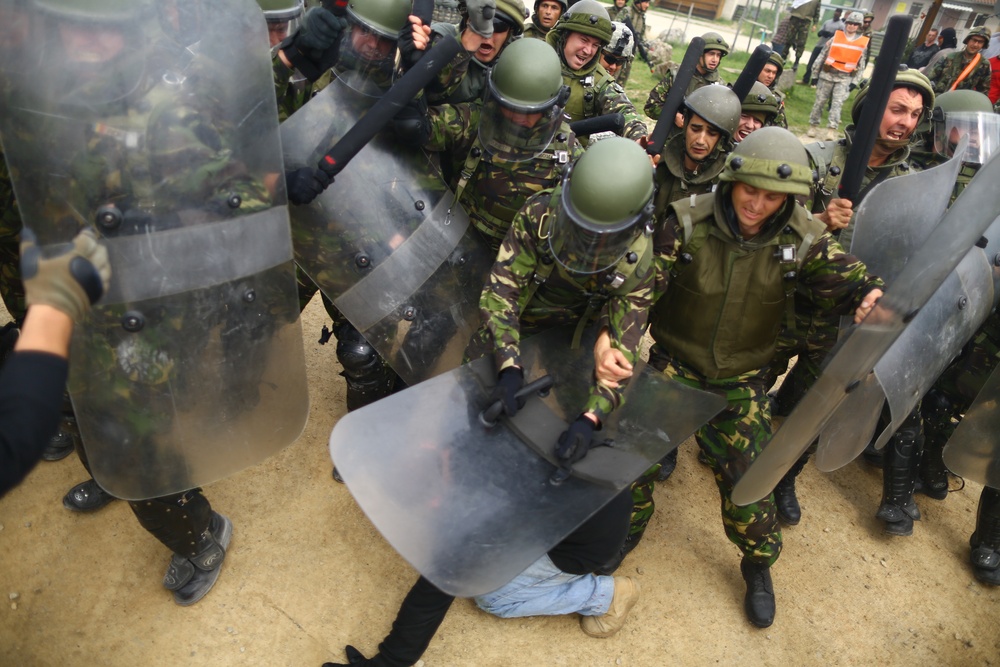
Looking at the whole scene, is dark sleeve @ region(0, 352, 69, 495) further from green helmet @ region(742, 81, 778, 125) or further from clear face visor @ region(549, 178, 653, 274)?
green helmet @ region(742, 81, 778, 125)

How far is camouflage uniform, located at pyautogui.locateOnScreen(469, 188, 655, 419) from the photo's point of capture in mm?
2988

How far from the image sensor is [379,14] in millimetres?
3170

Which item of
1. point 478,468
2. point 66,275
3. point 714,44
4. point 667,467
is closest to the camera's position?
point 66,275

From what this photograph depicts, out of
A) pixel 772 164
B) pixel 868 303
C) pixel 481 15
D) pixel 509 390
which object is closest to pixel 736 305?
pixel 868 303

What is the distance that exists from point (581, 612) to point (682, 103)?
294 centimetres

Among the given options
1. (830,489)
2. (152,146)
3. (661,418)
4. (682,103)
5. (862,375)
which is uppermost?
(152,146)

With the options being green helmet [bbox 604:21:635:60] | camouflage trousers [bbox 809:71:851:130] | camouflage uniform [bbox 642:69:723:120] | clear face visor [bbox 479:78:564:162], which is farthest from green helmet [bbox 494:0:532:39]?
camouflage trousers [bbox 809:71:851:130]

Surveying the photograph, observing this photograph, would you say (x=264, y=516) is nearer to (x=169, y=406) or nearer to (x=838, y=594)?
(x=169, y=406)

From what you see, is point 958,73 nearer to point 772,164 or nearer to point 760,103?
point 760,103

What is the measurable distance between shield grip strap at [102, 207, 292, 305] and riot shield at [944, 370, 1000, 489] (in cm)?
319

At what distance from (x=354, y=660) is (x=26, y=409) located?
1.79 metres

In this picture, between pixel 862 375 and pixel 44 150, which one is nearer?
pixel 44 150

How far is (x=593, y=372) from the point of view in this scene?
3.01 metres

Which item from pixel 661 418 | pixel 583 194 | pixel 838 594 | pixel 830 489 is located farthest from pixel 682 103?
pixel 838 594
